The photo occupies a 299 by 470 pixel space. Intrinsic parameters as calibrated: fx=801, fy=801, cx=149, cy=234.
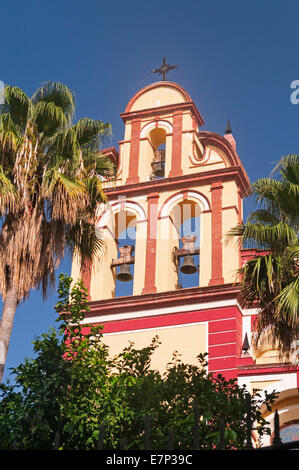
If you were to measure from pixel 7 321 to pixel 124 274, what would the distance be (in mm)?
8483

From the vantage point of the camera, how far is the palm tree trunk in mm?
13805

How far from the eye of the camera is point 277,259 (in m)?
14.8

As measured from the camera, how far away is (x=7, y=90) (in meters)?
16.4

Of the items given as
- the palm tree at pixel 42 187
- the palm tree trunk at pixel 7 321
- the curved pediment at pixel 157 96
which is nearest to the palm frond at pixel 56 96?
the palm tree at pixel 42 187

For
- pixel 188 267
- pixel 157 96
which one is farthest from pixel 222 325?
pixel 157 96

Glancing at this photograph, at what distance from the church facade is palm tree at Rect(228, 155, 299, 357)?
480cm

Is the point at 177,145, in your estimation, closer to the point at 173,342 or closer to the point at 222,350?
the point at 173,342

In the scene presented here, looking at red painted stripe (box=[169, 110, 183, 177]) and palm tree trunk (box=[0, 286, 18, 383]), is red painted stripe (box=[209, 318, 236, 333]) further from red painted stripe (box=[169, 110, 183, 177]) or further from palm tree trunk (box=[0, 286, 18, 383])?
palm tree trunk (box=[0, 286, 18, 383])

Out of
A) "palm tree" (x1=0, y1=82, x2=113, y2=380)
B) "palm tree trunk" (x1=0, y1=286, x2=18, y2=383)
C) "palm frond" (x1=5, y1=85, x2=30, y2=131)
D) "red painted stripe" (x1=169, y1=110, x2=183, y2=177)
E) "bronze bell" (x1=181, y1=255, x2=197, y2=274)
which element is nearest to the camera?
"palm tree trunk" (x1=0, y1=286, x2=18, y2=383)

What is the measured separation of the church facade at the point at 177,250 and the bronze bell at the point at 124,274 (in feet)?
0.11

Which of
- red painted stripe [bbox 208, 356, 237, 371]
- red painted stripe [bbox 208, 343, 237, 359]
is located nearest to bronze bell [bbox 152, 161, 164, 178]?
red painted stripe [bbox 208, 343, 237, 359]

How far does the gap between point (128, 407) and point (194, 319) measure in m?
7.53

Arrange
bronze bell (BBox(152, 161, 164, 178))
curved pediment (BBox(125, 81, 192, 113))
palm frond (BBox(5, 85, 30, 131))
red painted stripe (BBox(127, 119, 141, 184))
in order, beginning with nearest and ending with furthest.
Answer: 1. palm frond (BBox(5, 85, 30, 131))
2. red painted stripe (BBox(127, 119, 141, 184))
3. bronze bell (BBox(152, 161, 164, 178))
4. curved pediment (BBox(125, 81, 192, 113))

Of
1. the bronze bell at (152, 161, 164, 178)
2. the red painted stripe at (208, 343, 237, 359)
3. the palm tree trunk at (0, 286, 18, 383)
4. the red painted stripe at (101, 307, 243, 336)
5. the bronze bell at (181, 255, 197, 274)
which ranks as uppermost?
the bronze bell at (152, 161, 164, 178)
